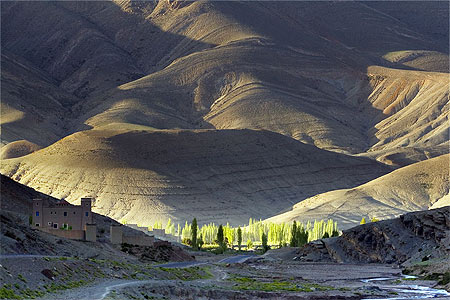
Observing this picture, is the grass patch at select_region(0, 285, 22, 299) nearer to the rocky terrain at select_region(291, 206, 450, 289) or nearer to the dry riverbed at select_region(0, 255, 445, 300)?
the dry riverbed at select_region(0, 255, 445, 300)

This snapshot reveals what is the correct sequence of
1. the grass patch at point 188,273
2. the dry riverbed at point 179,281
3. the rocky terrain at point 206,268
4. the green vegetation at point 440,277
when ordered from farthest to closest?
1. the green vegetation at point 440,277
2. the grass patch at point 188,273
3. the rocky terrain at point 206,268
4. the dry riverbed at point 179,281

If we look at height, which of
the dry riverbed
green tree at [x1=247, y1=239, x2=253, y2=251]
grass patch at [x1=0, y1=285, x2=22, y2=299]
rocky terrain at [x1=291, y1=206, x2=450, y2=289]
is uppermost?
green tree at [x1=247, y1=239, x2=253, y2=251]

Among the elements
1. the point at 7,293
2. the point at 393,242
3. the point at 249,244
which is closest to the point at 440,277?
the point at 393,242

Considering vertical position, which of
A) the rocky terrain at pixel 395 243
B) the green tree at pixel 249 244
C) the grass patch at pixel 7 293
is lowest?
the grass patch at pixel 7 293

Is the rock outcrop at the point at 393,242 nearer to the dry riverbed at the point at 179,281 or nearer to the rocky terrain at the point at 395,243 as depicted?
the rocky terrain at the point at 395,243

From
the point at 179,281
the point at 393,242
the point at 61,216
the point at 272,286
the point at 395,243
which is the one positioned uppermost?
the point at 61,216

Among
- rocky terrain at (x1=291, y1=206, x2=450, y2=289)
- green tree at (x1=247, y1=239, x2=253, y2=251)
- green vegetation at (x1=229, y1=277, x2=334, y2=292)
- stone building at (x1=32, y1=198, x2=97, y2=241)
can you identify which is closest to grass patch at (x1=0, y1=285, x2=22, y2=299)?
green vegetation at (x1=229, y1=277, x2=334, y2=292)

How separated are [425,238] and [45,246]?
44.3 metres

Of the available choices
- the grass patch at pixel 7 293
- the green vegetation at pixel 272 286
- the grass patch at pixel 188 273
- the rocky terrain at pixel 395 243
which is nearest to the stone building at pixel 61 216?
the grass patch at pixel 188 273

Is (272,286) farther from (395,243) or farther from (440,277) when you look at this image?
(395,243)

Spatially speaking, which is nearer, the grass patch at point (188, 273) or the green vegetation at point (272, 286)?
the green vegetation at point (272, 286)

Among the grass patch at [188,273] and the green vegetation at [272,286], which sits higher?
the grass patch at [188,273]

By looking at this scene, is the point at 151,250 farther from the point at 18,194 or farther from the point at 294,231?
the point at 294,231

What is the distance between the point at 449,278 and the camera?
234ft
